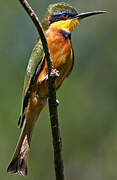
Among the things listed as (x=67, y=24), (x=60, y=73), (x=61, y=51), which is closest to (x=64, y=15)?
(x=67, y=24)

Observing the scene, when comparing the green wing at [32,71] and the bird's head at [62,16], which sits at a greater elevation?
the bird's head at [62,16]

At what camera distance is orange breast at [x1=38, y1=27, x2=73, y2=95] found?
386 cm

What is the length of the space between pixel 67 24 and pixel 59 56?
15.1 inches

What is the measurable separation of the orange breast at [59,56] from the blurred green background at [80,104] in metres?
1.40

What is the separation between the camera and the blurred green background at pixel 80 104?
534 centimetres

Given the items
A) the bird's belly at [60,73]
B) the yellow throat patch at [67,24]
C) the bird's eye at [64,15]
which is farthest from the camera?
the bird's eye at [64,15]

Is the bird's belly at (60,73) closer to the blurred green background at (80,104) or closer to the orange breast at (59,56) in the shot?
the orange breast at (59,56)

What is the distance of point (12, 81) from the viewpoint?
5.47 m

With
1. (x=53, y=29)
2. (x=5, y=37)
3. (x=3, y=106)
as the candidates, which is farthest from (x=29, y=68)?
(x=5, y=37)

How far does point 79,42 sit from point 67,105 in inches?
39.7

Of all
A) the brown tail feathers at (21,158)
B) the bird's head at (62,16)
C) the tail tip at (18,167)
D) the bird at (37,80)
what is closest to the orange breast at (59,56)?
the bird at (37,80)

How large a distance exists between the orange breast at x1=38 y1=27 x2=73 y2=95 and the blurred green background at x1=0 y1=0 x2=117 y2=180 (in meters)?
1.40

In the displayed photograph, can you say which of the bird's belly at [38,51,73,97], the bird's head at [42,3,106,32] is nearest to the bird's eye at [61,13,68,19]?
the bird's head at [42,3,106,32]

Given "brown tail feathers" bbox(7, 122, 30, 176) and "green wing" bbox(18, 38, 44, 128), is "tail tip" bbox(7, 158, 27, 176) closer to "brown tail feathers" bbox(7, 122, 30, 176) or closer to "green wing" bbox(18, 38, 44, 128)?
"brown tail feathers" bbox(7, 122, 30, 176)
